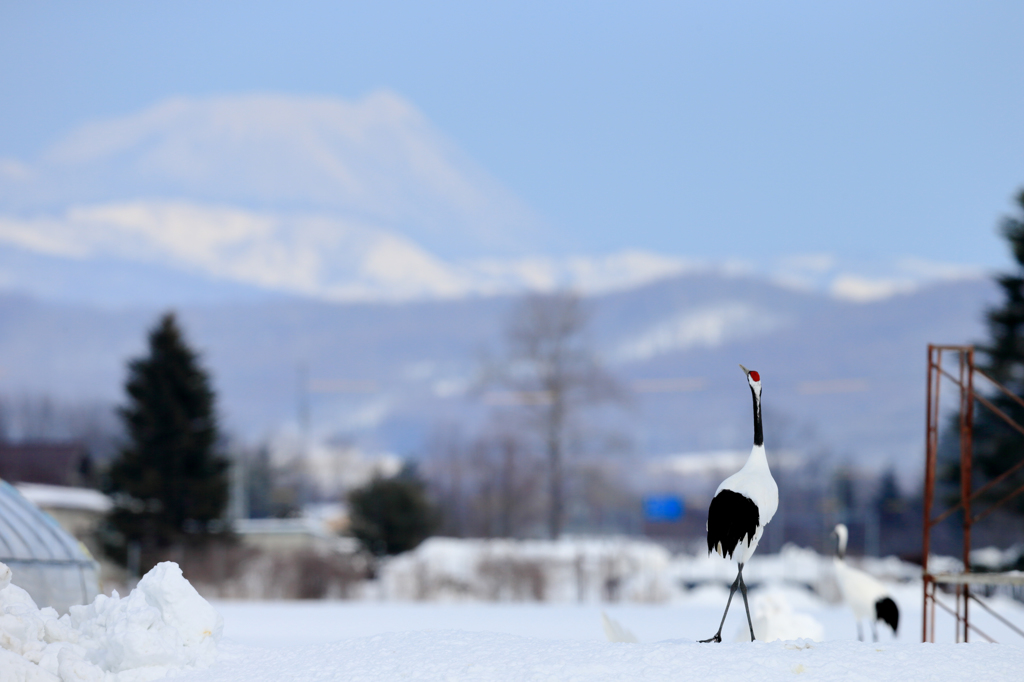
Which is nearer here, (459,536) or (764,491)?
(764,491)

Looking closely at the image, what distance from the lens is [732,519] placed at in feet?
32.0

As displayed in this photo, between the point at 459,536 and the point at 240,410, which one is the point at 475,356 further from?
the point at 240,410

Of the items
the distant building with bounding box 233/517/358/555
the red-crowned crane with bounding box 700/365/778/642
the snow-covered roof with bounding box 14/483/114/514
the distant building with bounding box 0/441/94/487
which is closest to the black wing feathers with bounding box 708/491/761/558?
the red-crowned crane with bounding box 700/365/778/642

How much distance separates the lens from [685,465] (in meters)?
116

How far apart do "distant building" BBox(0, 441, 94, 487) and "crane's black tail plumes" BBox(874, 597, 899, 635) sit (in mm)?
50096

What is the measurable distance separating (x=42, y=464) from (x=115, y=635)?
5532 cm

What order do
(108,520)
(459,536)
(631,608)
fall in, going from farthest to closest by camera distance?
(459,536), (108,520), (631,608)

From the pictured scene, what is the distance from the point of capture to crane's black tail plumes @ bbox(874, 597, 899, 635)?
14703mm

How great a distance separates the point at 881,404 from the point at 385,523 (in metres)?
138

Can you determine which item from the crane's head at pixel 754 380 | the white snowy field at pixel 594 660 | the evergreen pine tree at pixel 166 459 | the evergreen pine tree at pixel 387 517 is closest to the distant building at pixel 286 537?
the evergreen pine tree at pixel 387 517

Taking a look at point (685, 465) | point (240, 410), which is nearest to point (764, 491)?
point (685, 465)

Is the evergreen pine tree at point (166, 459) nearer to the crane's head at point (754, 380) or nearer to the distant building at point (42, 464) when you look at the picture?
the distant building at point (42, 464)

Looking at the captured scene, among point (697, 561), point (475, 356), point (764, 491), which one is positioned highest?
point (475, 356)

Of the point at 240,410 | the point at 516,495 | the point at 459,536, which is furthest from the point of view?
the point at 240,410
